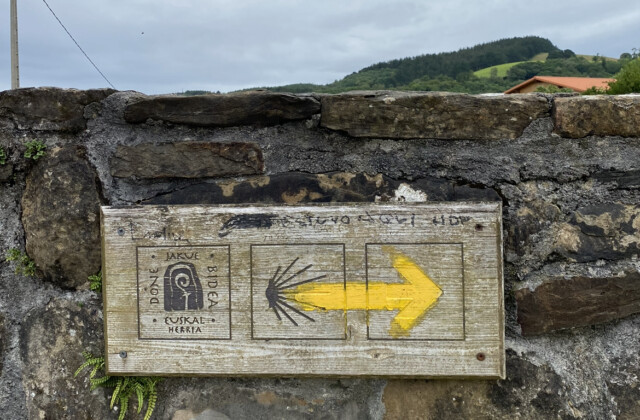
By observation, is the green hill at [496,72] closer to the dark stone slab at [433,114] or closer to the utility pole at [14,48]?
the utility pole at [14,48]

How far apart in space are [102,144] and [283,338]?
607 millimetres

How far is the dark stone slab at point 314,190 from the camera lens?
3.50 feet

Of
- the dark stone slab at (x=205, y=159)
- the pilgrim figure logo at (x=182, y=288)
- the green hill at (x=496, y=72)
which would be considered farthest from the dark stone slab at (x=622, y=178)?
the green hill at (x=496, y=72)

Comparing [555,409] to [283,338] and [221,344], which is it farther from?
[221,344]

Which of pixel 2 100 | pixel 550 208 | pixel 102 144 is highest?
pixel 2 100

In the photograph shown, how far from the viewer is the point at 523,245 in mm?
1056

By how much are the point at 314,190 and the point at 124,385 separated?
2.06 ft

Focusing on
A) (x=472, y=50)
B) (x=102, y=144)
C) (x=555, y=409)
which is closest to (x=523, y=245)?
(x=555, y=409)

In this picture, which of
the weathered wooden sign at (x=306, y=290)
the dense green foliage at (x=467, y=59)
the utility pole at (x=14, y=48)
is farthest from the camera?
the dense green foliage at (x=467, y=59)

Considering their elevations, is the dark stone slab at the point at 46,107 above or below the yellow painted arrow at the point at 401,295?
above

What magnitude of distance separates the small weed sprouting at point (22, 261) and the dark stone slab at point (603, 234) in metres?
1.20

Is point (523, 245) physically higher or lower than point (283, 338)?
higher

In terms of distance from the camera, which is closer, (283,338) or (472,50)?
(283,338)

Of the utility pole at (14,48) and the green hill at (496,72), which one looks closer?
the utility pole at (14,48)
